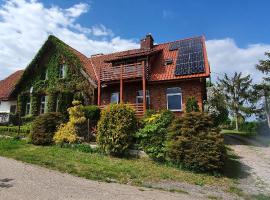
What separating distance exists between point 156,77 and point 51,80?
1105 cm

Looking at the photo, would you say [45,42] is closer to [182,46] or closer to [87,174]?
[182,46]

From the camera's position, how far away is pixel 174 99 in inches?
751

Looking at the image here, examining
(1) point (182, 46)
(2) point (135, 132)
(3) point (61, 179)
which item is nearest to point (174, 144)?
(2) point (135, 132)

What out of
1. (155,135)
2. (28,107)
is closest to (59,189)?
(155,135)

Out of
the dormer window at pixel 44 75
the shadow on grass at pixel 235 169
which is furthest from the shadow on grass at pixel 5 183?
the dormer window at pixel 44 75

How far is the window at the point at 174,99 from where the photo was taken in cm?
1881

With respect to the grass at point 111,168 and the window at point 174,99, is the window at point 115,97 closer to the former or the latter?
the window at point 174,99

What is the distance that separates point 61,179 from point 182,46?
57.8ft

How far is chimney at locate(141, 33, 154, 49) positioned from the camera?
956 inches

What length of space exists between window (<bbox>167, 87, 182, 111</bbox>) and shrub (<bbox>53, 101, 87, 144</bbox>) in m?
7.19

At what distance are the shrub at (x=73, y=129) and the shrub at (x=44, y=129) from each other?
56 cm

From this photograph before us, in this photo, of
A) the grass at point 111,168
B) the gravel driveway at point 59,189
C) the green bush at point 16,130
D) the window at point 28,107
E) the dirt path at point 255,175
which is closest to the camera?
the gravel driveway at point 59,189

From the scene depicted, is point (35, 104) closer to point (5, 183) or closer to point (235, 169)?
point (5, 183)

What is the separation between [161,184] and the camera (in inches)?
324
